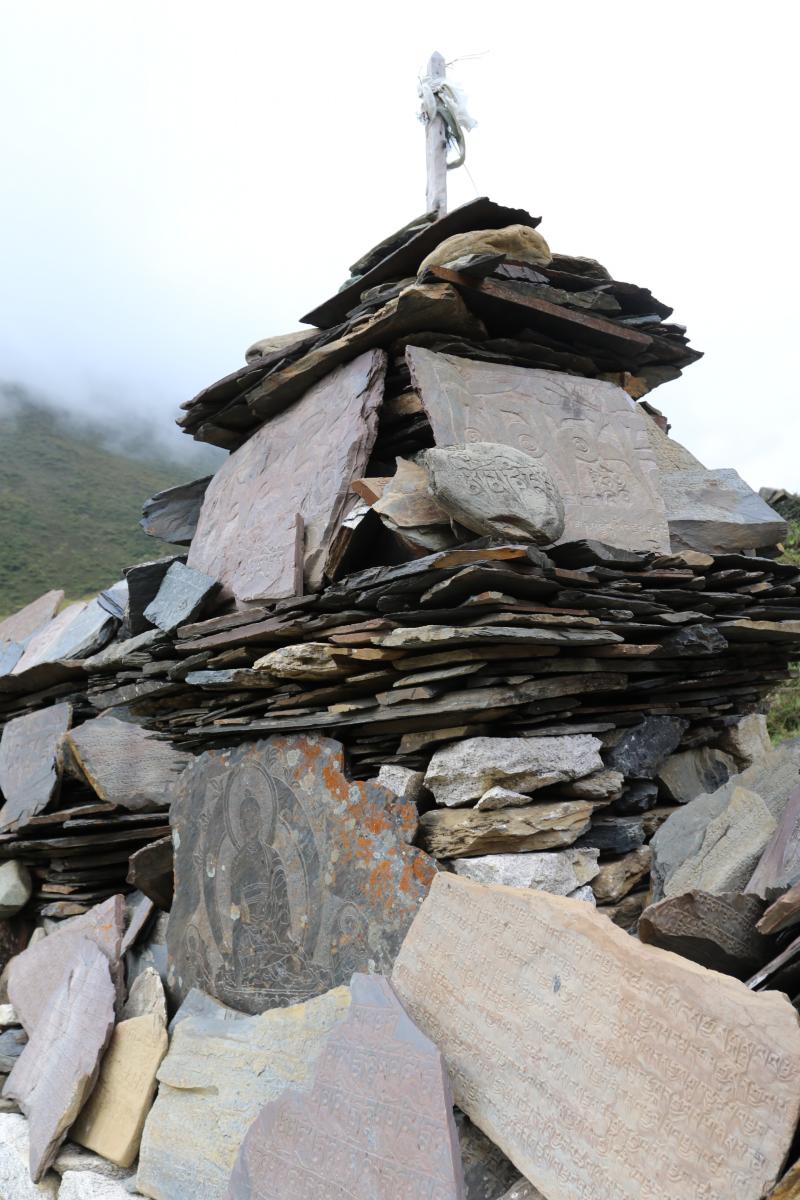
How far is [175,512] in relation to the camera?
6.43 metres

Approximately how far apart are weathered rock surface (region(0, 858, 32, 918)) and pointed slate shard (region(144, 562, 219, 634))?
2555 millimetres

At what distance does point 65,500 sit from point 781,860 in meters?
23.1

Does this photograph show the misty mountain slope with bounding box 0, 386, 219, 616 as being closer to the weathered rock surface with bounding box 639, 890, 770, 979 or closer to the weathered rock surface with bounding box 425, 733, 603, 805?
the weathered rock surface with bounding box 425, 733, 603, 805

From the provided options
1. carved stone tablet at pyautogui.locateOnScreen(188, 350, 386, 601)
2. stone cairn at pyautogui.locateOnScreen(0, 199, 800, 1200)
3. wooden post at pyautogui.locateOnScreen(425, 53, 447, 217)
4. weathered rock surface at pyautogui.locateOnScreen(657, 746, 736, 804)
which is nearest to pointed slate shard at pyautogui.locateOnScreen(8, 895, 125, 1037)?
stone cairn at pyautogui.locateOnScreen(0, 199, 800, 1200)

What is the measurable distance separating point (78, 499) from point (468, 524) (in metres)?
21.9

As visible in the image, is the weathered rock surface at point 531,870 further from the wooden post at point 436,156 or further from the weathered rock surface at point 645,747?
the wooden post at point 436,156

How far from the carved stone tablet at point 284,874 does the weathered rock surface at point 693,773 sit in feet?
4.93

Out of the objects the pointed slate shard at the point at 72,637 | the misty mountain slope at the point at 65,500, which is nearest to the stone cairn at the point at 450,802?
the pointed slate shard at the point at 72,637

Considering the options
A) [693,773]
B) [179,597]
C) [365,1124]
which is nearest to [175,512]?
[179,597]

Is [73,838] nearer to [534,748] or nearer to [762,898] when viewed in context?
[534,748]

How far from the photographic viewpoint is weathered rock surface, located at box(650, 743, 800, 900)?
12.2ft

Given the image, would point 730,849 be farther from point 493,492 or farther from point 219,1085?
point 219,1085

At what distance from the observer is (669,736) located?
4328 millimetres

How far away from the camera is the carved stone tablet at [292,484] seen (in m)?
4.61
